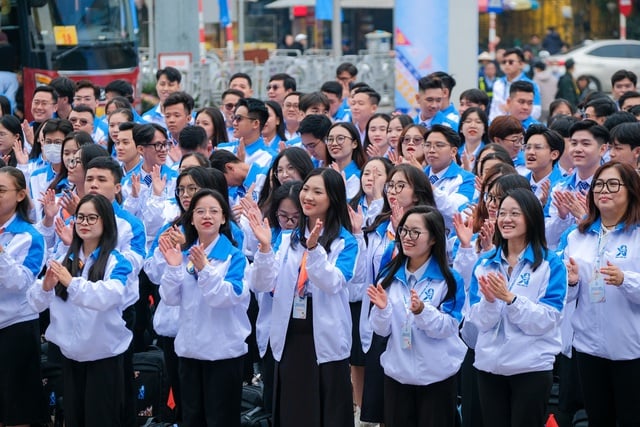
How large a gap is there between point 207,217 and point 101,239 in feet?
2.17

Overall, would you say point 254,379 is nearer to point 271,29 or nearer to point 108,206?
point 108,206

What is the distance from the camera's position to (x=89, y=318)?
6.90 metres

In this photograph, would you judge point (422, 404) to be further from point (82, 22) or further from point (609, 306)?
point (82, 22)

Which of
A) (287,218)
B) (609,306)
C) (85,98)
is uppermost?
(85,98)

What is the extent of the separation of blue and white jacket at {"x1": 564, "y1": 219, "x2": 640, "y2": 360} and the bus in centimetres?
1165

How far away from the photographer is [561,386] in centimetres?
725

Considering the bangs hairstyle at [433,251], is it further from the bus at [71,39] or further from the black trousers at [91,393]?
the bus at [71,39]

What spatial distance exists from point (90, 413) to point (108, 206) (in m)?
1.20

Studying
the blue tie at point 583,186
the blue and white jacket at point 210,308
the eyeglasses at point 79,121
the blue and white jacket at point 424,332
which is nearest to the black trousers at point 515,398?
the blue and white jacket at point 424,332

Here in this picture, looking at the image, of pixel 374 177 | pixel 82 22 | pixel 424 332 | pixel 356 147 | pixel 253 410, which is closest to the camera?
pixel 424 332

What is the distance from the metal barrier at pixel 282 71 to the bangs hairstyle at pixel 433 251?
13923mm

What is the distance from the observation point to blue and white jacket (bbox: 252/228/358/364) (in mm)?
6703

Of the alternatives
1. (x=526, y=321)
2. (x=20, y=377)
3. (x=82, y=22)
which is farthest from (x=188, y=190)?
(x=82, y=22)

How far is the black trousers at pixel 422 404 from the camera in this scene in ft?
21.4
